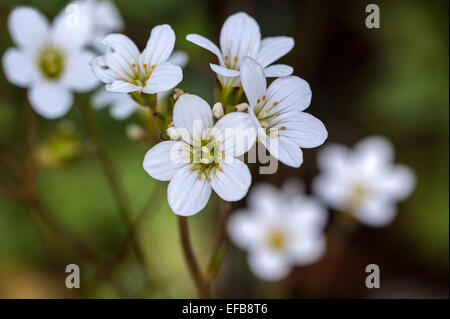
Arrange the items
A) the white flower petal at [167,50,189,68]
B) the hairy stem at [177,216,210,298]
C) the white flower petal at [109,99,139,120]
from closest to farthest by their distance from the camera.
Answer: the hairy stem at [177,216,210,298], the white flower petal at [167,50,189,68], the white flower petal at [109,99,139,120]

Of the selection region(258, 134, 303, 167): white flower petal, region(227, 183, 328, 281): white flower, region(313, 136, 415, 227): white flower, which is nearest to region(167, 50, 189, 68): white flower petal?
region(258, 134, 303, 167): white flower petal

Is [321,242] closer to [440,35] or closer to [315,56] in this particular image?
[315,56]

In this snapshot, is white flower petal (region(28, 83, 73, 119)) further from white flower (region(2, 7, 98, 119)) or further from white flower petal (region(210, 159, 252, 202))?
white flower petal (region(210, 159, 252, 202))

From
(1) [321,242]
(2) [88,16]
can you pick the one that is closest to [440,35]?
(1) [321,242]

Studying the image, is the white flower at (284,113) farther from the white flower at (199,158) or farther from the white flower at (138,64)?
the white flower at (138,64)

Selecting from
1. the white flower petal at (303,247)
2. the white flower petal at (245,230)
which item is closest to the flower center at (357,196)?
the white flower petal at (303,247)
